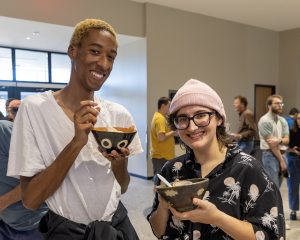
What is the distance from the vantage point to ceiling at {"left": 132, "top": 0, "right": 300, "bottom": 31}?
5945 mm

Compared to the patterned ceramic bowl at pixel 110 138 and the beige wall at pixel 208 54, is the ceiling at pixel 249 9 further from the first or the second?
the patterned ceramic bowl at pixel 110 138

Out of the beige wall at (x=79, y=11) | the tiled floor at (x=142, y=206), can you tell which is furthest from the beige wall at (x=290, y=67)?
the beige wall at (x=79, y=11)

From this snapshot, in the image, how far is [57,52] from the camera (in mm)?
7309

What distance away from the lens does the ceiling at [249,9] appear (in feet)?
19.5

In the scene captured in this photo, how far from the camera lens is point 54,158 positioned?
0.99m

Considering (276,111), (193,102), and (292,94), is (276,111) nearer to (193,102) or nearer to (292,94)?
(193,102)

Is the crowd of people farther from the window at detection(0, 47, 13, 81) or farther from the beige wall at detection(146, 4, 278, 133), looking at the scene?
the window at detection(0, 47, 13, 81)

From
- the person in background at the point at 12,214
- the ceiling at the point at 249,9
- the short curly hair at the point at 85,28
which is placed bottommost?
the person in background at the point at 12,214

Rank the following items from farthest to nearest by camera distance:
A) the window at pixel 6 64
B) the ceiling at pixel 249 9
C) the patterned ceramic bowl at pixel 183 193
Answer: the window at pixel 6 64 < the ceiling at pixel 249 9 < the patterned ceramic bowl at pixel 183 193

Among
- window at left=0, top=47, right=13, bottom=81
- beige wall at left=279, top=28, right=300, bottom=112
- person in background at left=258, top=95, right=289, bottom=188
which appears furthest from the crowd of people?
beige wall at left=279, top=28, right=300, bottom=112

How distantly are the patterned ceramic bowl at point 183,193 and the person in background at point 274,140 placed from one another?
302 cm

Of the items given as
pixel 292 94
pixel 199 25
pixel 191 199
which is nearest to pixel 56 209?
pixel 191 199

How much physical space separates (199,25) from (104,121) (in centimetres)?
607

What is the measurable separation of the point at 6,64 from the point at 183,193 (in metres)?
6.77
